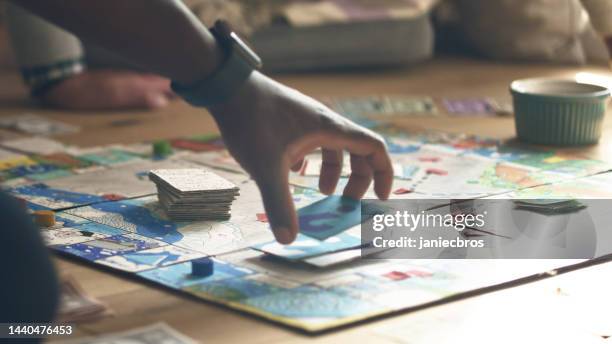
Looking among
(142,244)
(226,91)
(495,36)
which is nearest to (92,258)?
(142,244)

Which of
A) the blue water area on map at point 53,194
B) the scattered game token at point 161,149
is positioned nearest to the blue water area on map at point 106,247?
the blue water area on map at point 53,194

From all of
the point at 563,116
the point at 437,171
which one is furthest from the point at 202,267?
the point at 563,116

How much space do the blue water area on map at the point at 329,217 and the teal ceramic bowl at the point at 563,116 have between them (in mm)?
815

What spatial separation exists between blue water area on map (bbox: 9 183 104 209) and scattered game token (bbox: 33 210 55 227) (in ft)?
0.42

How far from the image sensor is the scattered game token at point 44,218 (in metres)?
1.43

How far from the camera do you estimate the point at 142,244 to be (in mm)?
1351

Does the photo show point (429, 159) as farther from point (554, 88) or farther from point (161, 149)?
point (161, 149)

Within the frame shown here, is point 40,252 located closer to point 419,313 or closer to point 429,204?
point 419,313

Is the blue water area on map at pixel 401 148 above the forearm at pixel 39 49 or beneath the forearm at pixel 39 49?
beneath

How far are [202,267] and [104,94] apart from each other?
1442mm

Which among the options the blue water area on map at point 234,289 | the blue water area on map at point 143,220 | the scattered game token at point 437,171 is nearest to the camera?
the blue water area on map at point 234,289

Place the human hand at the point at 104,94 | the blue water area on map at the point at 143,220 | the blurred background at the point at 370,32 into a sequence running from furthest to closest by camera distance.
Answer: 1. the blurred background at the point at 370,32
2. the human hand at the point at 104,94
3. the blue water area on map at the point at 143,220

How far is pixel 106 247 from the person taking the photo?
4.42 ft

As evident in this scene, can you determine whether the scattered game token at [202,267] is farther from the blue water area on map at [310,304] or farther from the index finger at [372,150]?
the index finger at [372,150]
